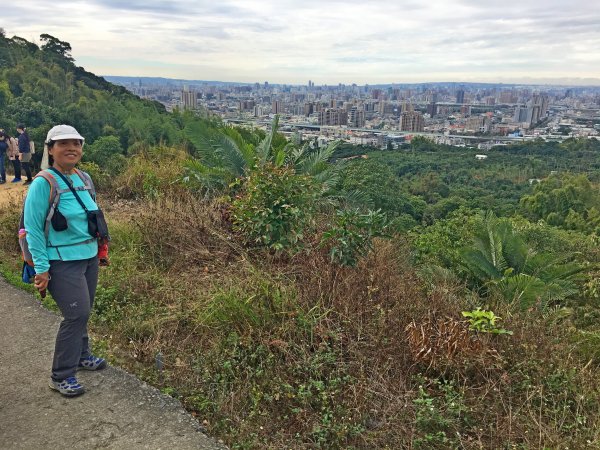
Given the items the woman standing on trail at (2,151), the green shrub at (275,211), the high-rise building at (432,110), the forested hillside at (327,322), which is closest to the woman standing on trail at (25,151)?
the woman standing on trail at (2,151)

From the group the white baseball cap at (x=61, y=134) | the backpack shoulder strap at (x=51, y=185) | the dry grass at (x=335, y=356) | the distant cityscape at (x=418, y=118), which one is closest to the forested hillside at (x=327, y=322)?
the dry grass at (x=335, y=356)

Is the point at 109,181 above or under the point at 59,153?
under

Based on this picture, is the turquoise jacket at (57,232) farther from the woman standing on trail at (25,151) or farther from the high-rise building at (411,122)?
the high-rise building at (411,122)

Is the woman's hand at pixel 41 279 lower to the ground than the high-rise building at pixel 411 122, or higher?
higher

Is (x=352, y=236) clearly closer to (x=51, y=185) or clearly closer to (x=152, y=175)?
(x=51, y=185)

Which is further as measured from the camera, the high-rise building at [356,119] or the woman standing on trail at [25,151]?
the high-rise building at [356,119]

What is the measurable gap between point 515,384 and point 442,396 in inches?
17.6

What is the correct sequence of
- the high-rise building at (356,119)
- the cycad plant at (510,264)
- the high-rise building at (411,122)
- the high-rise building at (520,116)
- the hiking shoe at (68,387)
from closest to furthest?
1. the hiking shoe at (68,387)
2. the cycad plant at (510,264)
3. the high-rise building at (356,119)
4. the high-rise building at (411,122)
5. the high-rise building at (520,116)

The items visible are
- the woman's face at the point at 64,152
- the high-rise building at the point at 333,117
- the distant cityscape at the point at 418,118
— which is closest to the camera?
the woman's face at the point at 64,152

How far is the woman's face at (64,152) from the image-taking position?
8.46 ft

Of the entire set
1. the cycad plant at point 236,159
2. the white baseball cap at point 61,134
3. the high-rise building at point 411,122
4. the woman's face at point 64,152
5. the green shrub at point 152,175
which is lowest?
the high-rise building at point 411,122

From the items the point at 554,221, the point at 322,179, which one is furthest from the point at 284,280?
the point at 554,221

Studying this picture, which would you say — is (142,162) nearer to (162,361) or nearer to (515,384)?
(162,361)

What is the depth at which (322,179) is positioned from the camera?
625 cm
